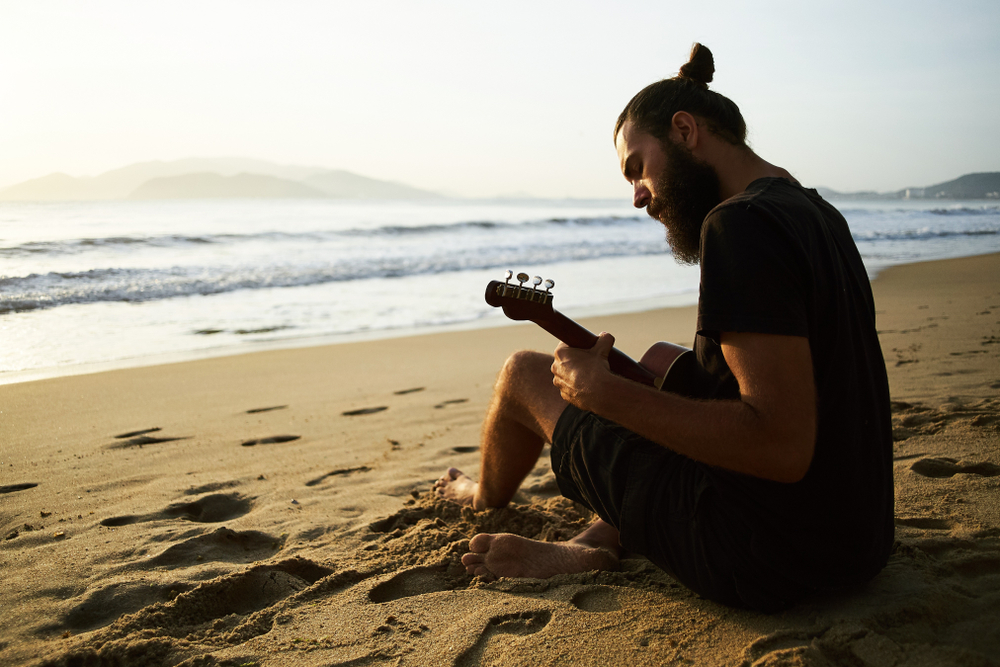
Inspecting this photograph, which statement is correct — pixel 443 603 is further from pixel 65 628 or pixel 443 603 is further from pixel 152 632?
pixel 65 628

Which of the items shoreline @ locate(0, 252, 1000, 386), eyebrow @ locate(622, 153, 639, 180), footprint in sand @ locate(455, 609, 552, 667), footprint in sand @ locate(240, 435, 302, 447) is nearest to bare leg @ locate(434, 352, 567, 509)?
footprint in sand @ locate(455, 609, 552, 667)

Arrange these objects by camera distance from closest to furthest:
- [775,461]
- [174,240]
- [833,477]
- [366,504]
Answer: [775,461] → [833,477] → [366,504] → [174,240]

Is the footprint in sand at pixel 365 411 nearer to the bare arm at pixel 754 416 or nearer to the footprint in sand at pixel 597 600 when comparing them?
the footprint in sand at pixel 597 600

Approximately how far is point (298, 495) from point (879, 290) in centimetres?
919

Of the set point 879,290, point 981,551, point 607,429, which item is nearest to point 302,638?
point 607,429

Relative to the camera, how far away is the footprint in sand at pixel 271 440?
395 cm

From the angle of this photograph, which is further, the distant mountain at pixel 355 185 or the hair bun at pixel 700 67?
the distant mountain at pixel 355 185

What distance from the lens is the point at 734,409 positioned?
4.83 feet

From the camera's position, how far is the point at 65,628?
6.68 feet

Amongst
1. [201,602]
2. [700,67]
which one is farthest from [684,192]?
[201,602]

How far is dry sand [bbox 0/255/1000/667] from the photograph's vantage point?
5.78 ft

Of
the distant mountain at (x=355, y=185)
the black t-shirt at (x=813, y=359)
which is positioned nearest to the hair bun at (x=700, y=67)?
the black t-shirt at (x=813, y=359)

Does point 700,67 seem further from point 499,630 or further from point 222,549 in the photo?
point 222,549

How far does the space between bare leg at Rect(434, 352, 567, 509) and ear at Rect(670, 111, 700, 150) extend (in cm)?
85
